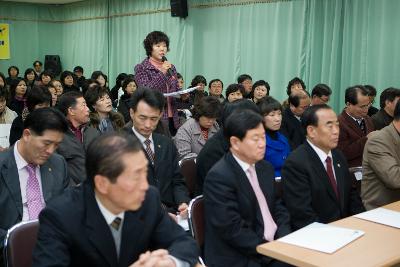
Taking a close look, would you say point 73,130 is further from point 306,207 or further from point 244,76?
point 244,76

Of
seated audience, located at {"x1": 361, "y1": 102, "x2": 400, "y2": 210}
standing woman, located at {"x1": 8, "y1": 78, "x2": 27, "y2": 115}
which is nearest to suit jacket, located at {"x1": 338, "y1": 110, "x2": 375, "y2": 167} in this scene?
seated audience, located at {"x1": 361, "y1": 102, "x2": 400, "y2": 210}

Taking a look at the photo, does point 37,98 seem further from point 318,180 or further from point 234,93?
point 318,180

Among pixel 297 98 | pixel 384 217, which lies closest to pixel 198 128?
pixel 297 98

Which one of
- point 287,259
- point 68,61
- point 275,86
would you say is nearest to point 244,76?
point 275,86

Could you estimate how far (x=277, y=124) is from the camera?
13.2 feet

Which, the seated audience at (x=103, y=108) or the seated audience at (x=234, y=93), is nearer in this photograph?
the seated audience at (x=103, y=108)

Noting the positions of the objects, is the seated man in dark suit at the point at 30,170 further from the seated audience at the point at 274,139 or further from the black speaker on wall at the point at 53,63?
the black speaker on wall at the point at 53,63

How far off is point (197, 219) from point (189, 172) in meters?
1.00

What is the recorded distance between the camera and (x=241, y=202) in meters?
2.41

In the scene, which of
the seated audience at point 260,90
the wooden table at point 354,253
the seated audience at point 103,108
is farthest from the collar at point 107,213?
the seated audience at point 260,90

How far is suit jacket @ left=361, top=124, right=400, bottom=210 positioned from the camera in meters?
3.12

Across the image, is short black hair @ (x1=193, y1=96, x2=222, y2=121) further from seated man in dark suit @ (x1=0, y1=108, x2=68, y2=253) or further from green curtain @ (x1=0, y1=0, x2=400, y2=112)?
green curtain @ (x1=0, y1=0, x2=400, y2=112)

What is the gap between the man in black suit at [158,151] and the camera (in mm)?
3119

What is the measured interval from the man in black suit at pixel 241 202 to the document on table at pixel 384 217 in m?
0.44
